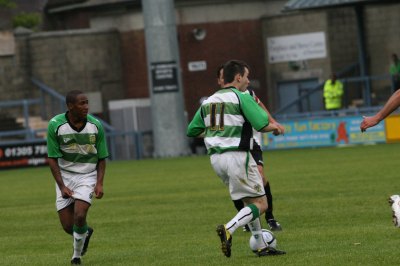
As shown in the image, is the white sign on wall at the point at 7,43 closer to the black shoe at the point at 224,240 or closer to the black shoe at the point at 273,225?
the black shoe at the point at 273,225

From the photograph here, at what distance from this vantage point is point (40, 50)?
49.3m

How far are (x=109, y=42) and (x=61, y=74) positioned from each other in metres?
2.50

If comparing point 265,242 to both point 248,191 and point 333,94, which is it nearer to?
point 248,191

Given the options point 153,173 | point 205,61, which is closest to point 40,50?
point 205,61


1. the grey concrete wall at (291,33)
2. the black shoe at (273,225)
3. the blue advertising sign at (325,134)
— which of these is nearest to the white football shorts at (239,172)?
the black shoe at (273,225)

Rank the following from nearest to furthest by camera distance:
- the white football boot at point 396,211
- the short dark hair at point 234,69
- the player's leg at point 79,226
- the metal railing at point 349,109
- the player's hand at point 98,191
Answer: the white football boot at point 396,211
the short dark hair at point 234,69
the player's leg at point 79,226
the player's hand at point 98,191
the metal railing at point 349,109

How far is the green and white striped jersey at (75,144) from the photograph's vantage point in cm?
1350

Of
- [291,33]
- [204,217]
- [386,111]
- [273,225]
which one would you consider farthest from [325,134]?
[386,111]

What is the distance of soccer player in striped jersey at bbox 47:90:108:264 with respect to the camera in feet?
43.9

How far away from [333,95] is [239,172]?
99.0ft

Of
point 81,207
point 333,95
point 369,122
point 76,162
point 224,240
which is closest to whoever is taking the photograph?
point 369,122

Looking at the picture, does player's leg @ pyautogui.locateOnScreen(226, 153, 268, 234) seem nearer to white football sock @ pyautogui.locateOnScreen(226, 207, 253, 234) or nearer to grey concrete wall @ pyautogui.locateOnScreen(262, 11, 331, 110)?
white football sock @ pyautogui.locateOnScreen(226, 207, 253, 234)

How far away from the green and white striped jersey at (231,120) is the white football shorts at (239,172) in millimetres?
73

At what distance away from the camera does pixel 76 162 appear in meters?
13.6
